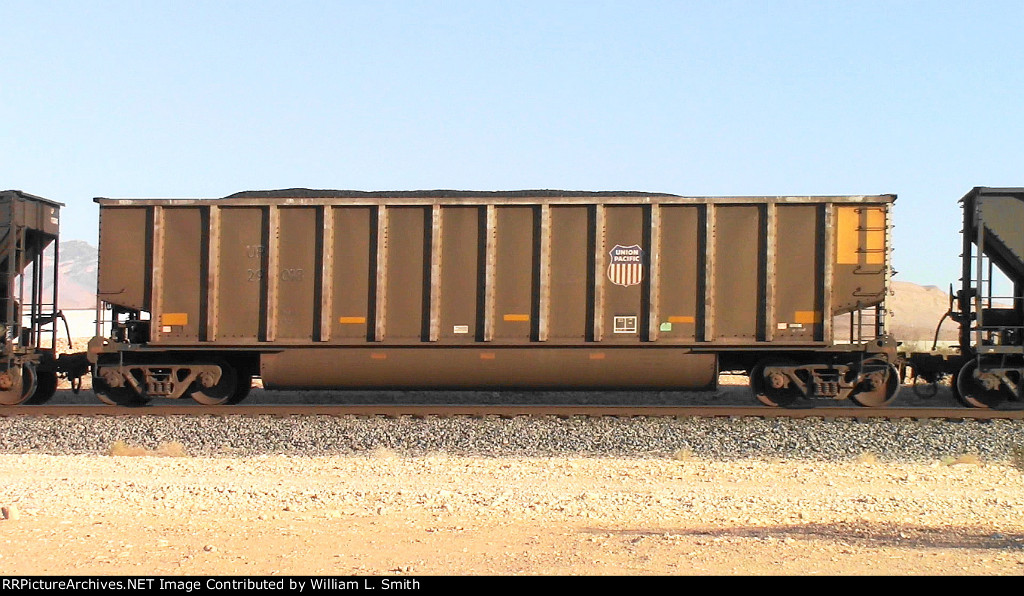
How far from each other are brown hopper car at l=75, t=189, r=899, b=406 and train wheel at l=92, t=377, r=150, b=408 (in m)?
0.19

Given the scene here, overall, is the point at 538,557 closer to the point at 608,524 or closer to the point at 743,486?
the point at 608,524

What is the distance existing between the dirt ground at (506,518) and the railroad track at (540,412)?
10.4ft

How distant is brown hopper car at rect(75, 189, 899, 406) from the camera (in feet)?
45.6

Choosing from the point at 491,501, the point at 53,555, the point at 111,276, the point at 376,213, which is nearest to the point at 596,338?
the point at 376,213

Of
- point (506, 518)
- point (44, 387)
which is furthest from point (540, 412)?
point (44, 387)

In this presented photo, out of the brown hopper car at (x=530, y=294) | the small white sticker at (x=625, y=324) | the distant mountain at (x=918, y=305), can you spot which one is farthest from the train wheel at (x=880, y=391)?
the distant mountain at (x=918, y=305)

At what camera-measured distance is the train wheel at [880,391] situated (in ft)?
45.7

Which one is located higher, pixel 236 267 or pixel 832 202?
pixel 832 202

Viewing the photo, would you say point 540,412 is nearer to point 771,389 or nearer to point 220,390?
point 771,389

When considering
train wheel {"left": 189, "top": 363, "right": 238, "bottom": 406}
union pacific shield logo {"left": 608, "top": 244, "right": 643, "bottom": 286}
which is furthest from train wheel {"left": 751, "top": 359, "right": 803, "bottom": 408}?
train wheel {"left": 189, "top": 363, "right": 238, "bottom": 406}

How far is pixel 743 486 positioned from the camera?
860 centimetres

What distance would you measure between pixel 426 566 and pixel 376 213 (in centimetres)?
926

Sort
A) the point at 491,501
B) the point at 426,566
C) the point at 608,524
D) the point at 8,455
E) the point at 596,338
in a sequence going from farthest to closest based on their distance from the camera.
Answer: the point at 596,338
the point at 8,455
the point at 491,501
the point at 608,524
the point at 426,566

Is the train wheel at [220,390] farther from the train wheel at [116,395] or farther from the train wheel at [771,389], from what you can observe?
the train wheel at [771,389]
